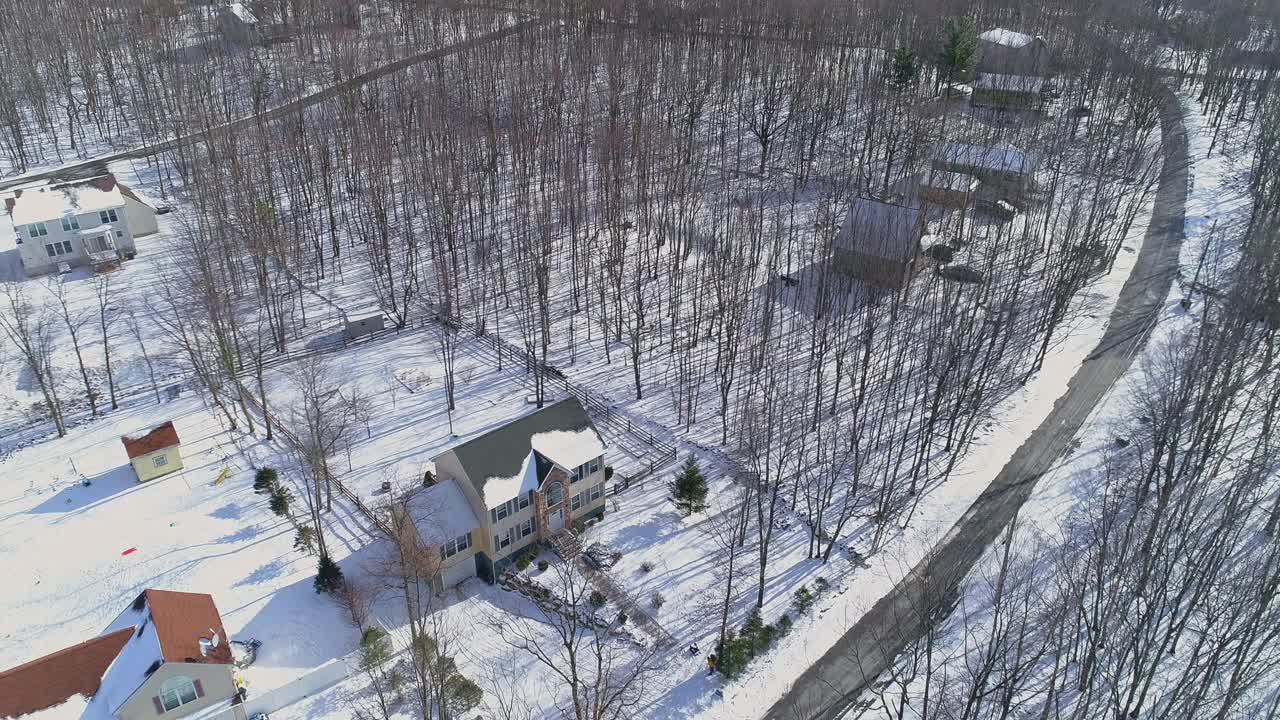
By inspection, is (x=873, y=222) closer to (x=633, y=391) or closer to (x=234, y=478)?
(x=633, y=391)

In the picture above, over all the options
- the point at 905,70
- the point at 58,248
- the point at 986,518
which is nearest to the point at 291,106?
the point at 58,248

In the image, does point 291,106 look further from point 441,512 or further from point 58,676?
point 58,676

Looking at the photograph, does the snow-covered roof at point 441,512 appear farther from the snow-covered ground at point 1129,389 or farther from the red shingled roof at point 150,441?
the red shingled roof at point 150,441

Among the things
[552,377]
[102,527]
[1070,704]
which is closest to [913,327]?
[552,377]

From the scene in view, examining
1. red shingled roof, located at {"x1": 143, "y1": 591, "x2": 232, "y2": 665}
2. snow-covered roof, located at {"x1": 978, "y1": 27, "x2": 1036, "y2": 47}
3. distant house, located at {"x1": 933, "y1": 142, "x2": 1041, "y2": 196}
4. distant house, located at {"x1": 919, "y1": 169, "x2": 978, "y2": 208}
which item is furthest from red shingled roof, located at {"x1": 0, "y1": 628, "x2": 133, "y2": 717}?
snow-covered roof, located at {"x1": 978, "y1": 27, "x2": 1036, "y2": 47}

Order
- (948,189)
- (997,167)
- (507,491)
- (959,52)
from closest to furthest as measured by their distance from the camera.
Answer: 1. (507,491)
2. (948,189)
3. (997,167)
4. (959,52)
